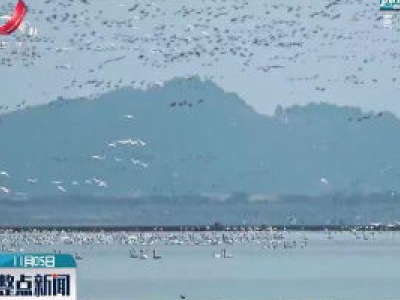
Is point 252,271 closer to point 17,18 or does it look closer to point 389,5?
point 389,5

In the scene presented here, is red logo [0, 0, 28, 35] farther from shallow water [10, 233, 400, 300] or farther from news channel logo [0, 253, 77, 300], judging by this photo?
news channel logo [0, 253, 77, 300]

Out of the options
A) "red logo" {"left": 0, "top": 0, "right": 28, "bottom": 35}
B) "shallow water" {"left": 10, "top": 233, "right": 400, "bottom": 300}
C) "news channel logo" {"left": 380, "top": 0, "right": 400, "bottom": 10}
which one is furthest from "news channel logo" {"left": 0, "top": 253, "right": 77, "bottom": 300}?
"news channel logo" {"left": 380, "top": 0, "right": 400, "bottom": 10}

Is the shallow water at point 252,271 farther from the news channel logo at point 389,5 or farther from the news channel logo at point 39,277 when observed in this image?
the news channel logo at point 389,5

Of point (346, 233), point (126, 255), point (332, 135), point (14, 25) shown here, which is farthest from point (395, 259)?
point (14, 25)

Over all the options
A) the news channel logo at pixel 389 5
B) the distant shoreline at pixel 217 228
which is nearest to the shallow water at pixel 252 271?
the distant shoreline at pixel 217 228

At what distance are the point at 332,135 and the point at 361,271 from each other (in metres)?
0.86

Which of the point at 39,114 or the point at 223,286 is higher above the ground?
the point at 39,114

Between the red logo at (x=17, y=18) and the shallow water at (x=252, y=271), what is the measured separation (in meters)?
1.30

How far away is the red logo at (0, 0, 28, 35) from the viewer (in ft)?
30.5

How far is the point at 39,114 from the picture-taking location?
930 cm

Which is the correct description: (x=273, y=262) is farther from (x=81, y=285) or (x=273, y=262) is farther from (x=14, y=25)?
(x=14, y=25)

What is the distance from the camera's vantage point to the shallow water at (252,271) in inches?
360

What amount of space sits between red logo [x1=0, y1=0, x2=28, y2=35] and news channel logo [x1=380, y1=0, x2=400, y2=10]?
2.10 metres

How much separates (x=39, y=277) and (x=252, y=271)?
6.26 ft
